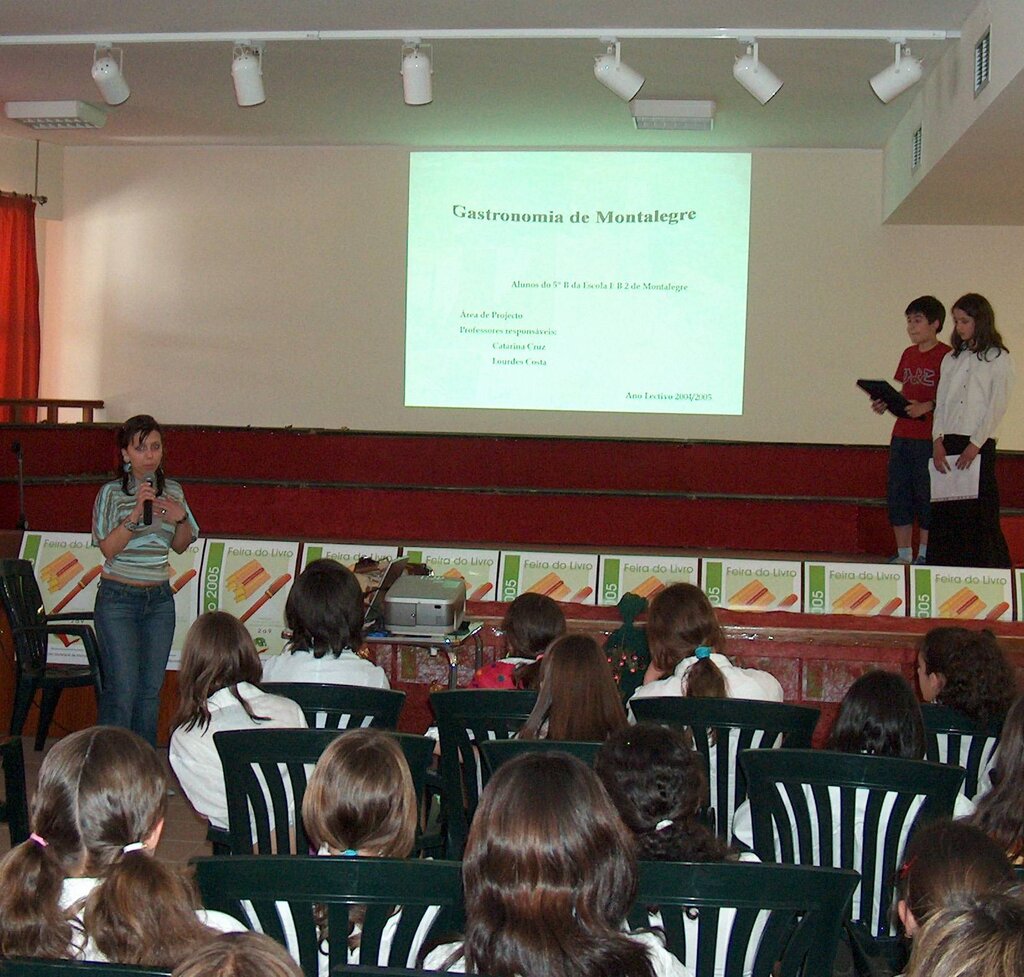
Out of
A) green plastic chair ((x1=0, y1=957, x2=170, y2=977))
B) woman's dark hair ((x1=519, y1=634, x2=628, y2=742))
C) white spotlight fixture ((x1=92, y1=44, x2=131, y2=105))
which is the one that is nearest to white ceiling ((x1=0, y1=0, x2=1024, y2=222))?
white spotlight fixture ((x1=92, y1=44, x2=131, y2=105))

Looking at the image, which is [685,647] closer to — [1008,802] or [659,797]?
[1008,802]

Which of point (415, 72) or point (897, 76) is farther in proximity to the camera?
point (415, 72)

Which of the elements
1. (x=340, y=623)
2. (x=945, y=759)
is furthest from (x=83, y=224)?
(x=945, y=759)

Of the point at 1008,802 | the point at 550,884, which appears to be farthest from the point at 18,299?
the point at 550,884

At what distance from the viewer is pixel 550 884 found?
56.6 inches

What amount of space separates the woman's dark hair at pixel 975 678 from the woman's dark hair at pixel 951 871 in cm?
144

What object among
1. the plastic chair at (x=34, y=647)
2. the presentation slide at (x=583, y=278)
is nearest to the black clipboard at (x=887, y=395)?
the presentation slide at (x=583, y=278)

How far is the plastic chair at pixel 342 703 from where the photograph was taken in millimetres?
3008

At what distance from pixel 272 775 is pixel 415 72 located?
4.34 m

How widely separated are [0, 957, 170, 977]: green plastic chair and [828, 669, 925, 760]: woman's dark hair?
1.64m

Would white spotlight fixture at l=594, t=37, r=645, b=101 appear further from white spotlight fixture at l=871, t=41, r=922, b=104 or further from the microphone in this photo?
the microphone

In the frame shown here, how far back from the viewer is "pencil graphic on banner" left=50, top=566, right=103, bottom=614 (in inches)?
211

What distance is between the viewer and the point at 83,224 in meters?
9.15

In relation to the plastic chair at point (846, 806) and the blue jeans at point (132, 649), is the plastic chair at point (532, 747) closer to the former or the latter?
the plastic chair at point (846, 806)
